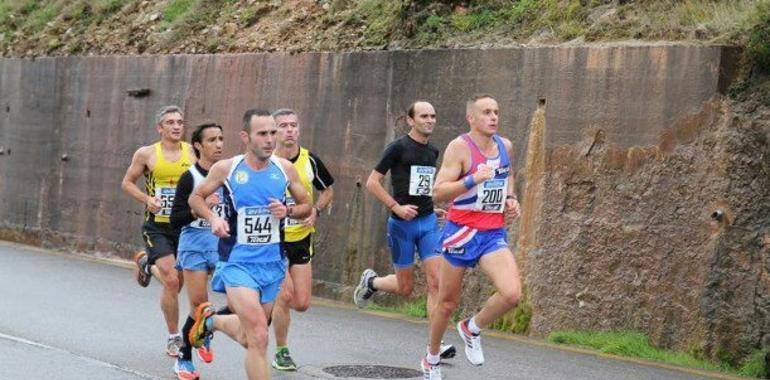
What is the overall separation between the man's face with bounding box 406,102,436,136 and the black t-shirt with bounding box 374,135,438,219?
0.20 metres

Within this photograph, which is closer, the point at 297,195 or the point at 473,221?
the point at 297,195

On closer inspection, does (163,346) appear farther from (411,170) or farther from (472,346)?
(472,346)

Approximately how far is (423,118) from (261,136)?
3023 mm

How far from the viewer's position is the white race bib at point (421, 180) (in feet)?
39.6

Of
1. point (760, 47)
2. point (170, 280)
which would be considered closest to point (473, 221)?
point (170, 280)

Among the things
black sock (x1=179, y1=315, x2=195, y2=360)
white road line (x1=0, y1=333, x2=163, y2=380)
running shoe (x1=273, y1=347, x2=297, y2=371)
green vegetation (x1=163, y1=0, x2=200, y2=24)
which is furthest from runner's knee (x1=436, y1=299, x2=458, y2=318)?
green vegetation (x1=163, y1=0, x2=200, y2=24)

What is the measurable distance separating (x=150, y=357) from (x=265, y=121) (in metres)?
3.37

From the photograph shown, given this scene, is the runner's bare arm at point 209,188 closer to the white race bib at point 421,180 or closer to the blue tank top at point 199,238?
the blue tank top at point 199,238

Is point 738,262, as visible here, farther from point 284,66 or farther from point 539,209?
point 284,66

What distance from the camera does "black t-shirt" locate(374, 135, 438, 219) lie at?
1211 cm

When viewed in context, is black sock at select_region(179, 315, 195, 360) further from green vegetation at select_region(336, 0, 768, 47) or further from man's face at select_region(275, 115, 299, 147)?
green vegetation at select_region(336, 0, 768, 47)

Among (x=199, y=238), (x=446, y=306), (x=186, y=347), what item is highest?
(x=199, y=238)

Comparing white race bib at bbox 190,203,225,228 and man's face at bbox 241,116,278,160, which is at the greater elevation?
man's face at bbox 241,116,278,160

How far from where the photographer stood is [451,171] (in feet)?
33.1
